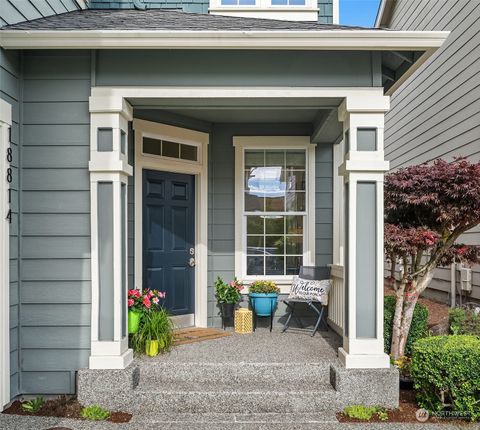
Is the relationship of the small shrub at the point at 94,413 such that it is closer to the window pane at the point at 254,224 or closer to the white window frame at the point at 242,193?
the white window frame at the point at 242,193

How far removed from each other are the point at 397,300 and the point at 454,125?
3.66 meters

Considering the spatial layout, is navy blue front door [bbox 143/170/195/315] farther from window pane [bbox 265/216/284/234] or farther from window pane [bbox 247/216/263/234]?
window pane [bbox 265/216/284/234]

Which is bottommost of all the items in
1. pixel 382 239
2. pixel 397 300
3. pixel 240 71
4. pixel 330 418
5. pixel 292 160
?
pixel 330 418

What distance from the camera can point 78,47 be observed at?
3.74m

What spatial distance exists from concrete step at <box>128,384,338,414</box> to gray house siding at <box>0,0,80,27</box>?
3177 millimetres

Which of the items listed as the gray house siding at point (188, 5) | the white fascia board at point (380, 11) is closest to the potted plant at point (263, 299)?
the gray house siding at point (188, 5)

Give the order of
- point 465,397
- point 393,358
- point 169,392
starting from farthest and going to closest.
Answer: point 393,358 < point 169,392 < point 465,397

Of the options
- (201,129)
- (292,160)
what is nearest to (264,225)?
(292,160)

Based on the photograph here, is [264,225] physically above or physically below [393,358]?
above

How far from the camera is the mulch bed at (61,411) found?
3.60 m

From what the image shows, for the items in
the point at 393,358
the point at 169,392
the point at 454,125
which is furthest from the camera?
the point at 454,125

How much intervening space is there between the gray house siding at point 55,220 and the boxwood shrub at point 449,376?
2647mm

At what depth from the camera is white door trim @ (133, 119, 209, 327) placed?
16.8 feet

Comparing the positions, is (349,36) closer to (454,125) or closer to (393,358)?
(393,358)
